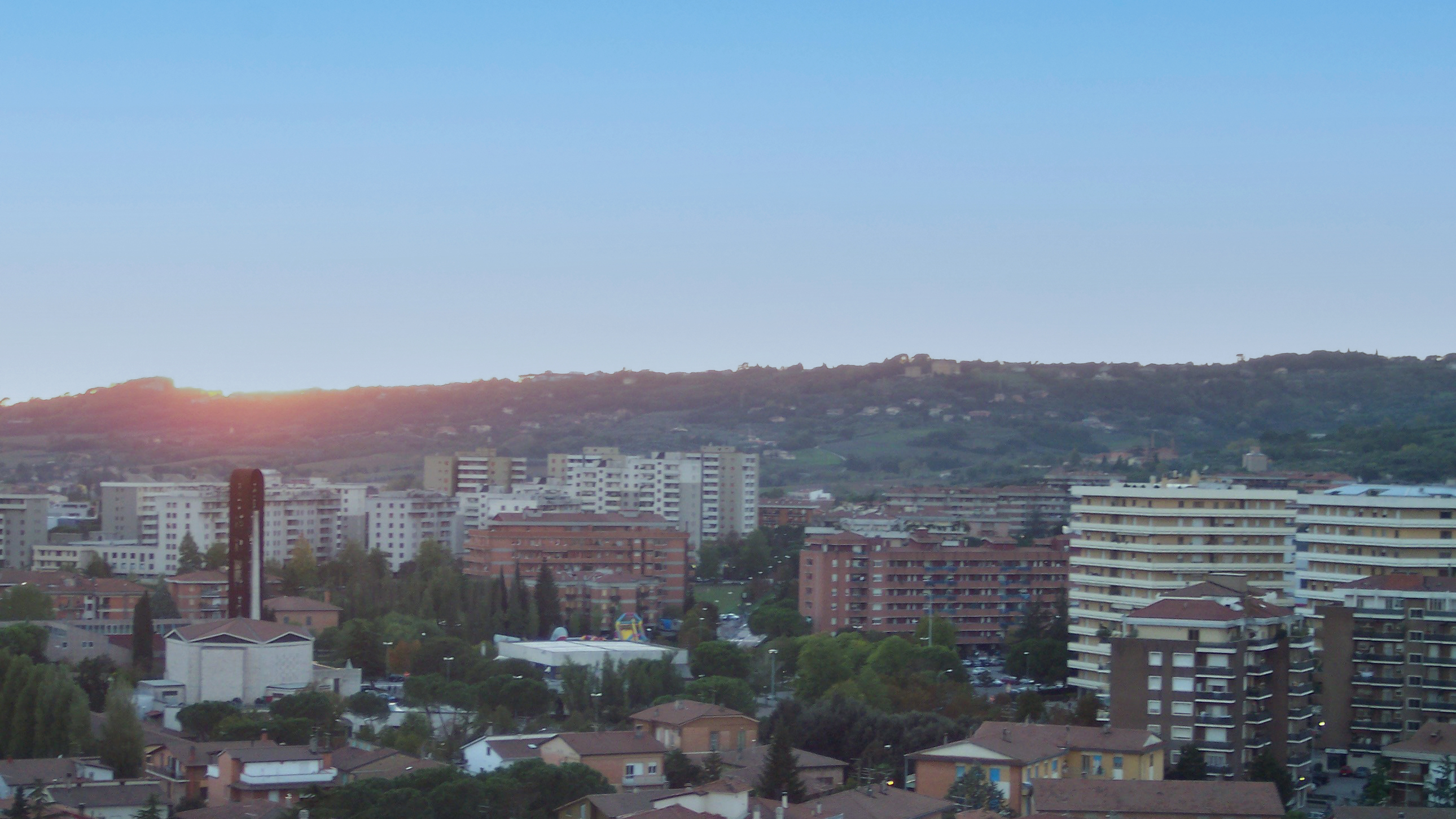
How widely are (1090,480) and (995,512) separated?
10.3m

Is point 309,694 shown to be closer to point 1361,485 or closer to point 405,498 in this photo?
point 1361,485

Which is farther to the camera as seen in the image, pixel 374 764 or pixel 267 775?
pixel 374 764

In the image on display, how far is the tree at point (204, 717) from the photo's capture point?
3142cm

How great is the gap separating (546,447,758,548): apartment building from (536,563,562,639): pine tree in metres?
22.2

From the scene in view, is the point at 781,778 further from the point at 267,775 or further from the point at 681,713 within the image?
the point at 267,775

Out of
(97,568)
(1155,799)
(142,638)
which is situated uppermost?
(1155,799)

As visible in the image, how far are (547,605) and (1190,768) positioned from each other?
2497 cm

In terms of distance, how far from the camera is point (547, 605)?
163 feet

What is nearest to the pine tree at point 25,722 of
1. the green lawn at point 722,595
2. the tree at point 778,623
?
the tree at point 778,623

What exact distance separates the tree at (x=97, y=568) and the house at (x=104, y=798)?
32432 mm

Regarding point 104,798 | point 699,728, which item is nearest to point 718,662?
point 699,728

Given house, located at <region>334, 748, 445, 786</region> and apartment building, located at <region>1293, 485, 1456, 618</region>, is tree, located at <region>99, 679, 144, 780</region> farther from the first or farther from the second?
apartment building, located at <region>1293, 485, 1456, 618</region>

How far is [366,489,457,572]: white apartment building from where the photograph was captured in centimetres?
6775

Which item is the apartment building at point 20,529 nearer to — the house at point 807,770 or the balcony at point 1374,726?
the house at point 807,770
